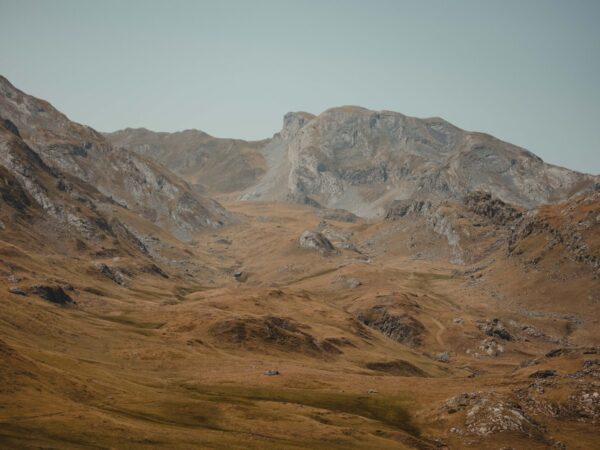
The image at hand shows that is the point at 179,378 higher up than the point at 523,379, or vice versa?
the point at 523,379

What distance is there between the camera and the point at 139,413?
4274 inches

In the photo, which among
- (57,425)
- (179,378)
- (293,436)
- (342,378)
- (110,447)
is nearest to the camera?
(110,447)

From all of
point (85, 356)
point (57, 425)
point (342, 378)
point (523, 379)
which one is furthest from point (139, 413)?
point (523, 379)

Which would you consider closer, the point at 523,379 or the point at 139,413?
the point at 139,413

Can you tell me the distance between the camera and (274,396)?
147 m

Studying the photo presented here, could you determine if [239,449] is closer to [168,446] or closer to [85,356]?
[168,446]

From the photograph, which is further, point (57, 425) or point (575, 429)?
point (575, 429)

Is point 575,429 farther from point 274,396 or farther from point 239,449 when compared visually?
point 239,449

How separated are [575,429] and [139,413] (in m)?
87.2

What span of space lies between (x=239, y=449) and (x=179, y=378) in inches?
2811

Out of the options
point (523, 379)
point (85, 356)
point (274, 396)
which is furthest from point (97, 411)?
point (523, 379)

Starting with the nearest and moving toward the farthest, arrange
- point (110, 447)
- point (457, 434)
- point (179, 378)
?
point (110, 447), point (457, 434), point (179, 378)

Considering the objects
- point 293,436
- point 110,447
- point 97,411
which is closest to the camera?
point 110,447

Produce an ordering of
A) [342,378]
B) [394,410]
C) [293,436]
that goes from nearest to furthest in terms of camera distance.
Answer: [293,436] → [394,410] → [342,378]
